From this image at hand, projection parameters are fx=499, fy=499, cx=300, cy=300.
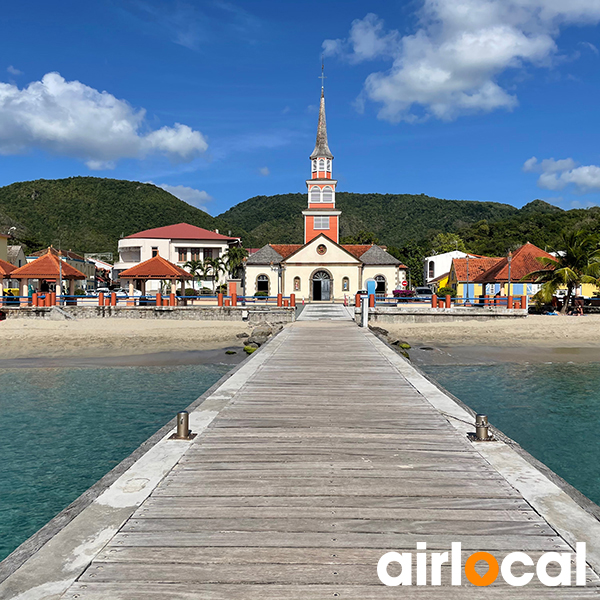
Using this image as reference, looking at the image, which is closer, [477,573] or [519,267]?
[477,573]

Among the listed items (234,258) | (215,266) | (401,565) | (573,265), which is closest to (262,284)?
(215,266)

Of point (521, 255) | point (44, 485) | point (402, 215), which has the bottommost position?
point (44, 485)

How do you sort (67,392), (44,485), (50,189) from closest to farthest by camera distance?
(44,485), (67,392), (50,189)

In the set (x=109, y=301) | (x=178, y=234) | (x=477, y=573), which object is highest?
(x=178, y=234)

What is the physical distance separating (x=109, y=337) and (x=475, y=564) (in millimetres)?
27897

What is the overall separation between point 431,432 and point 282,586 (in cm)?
393

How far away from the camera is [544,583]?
3297 millimetres

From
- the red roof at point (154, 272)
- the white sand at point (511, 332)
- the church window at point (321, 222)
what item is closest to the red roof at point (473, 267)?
the church window at point (321, 222)

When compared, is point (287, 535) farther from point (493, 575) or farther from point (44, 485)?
point (44, 485)

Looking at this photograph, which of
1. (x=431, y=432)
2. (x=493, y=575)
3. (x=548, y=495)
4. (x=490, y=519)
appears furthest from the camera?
(x=431, y=432)

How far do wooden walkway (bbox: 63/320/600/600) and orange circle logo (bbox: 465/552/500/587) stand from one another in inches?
2.7

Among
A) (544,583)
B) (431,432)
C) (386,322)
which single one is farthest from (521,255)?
(544,583)

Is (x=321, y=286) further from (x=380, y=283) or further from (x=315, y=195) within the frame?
(x=315, y=195)

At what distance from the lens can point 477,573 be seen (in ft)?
11.1
